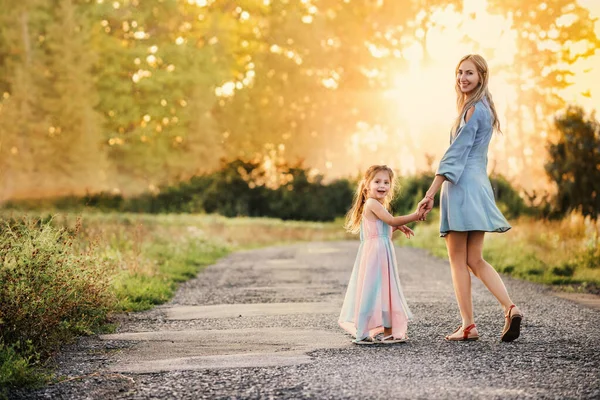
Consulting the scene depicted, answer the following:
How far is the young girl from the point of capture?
6.07m

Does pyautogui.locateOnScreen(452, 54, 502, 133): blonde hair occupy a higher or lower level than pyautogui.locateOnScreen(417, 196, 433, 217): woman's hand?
higher

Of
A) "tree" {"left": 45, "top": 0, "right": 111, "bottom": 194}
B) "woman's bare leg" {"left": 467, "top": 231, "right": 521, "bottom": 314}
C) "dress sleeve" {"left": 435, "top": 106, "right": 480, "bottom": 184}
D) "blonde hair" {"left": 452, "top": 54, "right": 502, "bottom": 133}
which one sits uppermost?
"tree" {"left": 45, "top": 0, "right": 111, "bottom": 194}

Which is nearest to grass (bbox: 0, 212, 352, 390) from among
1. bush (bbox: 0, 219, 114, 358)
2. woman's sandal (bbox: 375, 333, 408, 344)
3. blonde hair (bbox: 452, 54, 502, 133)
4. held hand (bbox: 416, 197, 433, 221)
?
bush (bbox: 0, 219, 114, 358)

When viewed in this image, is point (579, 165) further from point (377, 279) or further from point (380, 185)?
point (377, 279)

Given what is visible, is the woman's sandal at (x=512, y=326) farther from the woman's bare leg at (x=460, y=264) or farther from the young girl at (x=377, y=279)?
the young girl at (x=377, y=279)

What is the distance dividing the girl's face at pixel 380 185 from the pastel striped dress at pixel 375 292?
0.21 m

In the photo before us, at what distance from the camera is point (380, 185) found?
6.26m

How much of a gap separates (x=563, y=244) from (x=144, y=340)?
9.22 meters

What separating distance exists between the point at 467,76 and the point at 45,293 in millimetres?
3623

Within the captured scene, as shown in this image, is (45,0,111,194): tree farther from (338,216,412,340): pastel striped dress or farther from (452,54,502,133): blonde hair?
(452,54,502,133): blonde hair

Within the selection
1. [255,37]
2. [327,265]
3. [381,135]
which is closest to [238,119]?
[255,37]

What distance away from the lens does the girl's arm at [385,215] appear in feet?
20.0

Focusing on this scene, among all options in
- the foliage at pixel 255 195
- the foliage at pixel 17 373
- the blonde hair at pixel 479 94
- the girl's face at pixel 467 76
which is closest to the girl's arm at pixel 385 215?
the blonde hair at pixel 479 94

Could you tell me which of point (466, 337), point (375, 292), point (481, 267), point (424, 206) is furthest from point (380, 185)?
point (466, 337)
